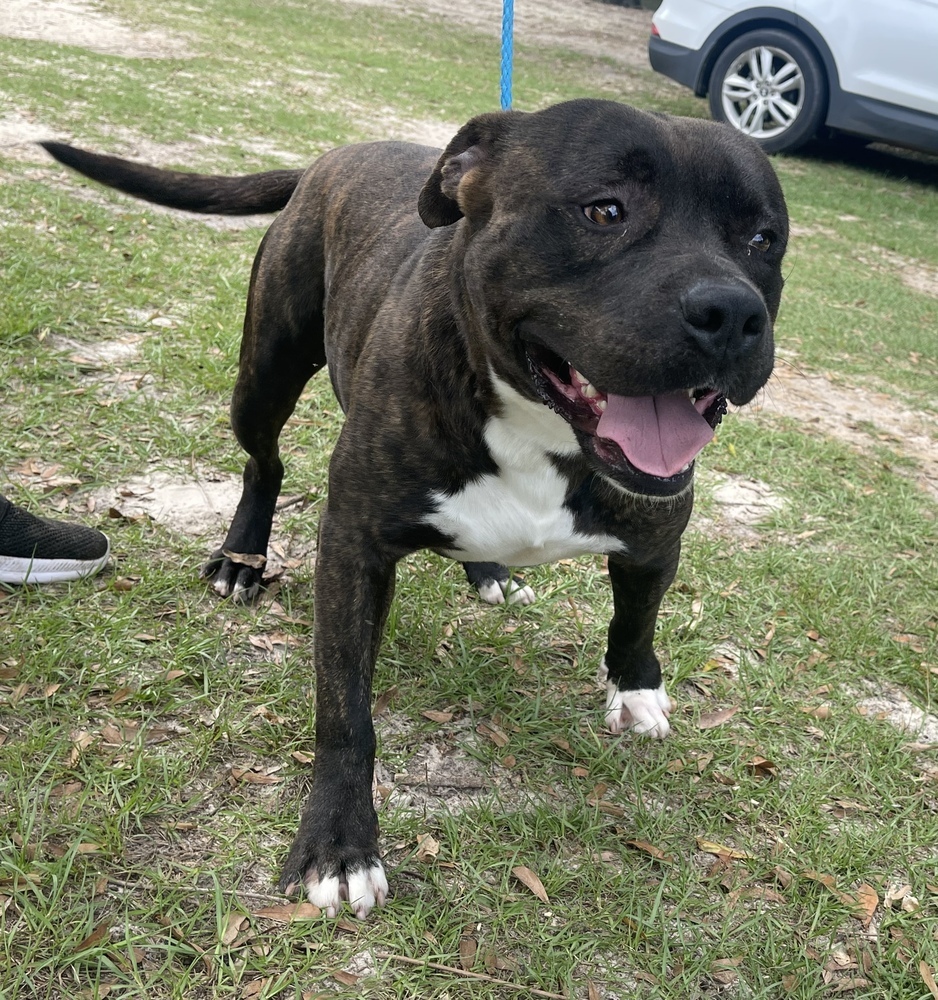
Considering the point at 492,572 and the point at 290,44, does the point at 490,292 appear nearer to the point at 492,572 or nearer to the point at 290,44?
the point at 492,572

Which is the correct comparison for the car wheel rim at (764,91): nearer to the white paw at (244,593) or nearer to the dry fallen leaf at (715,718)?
the dry fallen leaf at (715,718)

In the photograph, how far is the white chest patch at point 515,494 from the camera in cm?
238

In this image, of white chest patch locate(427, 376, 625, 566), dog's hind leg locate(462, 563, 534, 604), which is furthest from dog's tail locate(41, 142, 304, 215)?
white chest patch locate(427, 376, 625, 566)

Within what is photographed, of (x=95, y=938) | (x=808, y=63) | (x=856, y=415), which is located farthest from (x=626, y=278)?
(x=808, y=63)

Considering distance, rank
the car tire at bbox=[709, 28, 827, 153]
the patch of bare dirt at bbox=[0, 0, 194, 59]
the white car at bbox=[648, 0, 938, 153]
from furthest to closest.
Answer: the car tire at bbox=[709, 28, 827, 153] → the white car at bbox=[648, 0, 938, 153] → the patch of bare dirt at bbox=[0, 0, 194, 59]

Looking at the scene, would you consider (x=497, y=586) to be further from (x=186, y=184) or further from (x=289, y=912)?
(x=186, y=184)

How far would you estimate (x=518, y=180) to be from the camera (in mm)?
2244

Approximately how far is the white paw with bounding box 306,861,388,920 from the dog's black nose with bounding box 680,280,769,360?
132 cm

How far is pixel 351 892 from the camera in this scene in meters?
2.22

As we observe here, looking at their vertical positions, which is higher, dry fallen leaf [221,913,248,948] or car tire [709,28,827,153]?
car tire [709,28,827,153]

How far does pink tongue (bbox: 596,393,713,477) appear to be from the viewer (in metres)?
2.15

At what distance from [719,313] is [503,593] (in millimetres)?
1697

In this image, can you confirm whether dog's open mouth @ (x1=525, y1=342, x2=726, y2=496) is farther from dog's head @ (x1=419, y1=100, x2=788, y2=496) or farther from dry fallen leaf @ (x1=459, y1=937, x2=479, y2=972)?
dry fallen leaf @ (x1=459, y1=937, x2=479, y2=972)

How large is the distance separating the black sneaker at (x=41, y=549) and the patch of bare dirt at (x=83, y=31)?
29.4 feet
